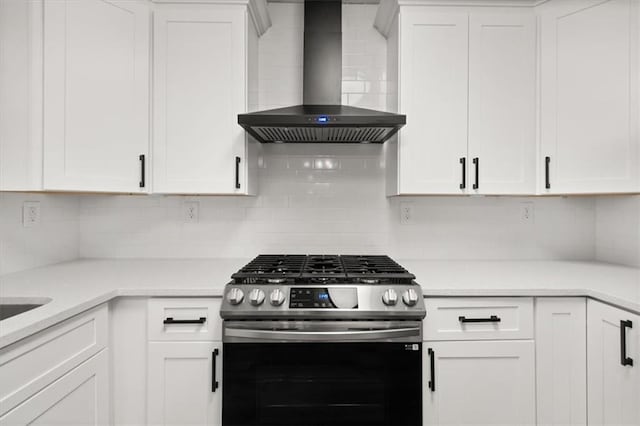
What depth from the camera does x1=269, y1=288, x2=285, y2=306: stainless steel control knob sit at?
5.09 ft

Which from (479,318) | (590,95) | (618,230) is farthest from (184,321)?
(618,230)

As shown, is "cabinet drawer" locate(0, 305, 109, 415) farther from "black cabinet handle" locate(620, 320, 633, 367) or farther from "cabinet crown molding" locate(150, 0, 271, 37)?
"black cabinet handle" locate(620, 320, 633, 367)

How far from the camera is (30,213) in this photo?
6.39 feet

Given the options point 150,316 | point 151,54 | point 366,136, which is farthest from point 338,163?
point 150,316

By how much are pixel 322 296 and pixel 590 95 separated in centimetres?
174

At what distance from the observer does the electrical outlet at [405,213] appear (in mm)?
2383

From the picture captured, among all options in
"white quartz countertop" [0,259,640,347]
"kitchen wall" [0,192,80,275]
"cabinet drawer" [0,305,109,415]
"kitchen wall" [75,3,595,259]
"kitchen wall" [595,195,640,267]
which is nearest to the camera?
"cabinet drawer" [0,305,109,415]

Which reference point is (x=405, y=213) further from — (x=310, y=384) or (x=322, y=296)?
(x=310, y=384)

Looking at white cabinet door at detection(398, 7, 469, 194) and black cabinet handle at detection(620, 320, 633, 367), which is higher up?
white cabinet door at detection(398, 7, 469, 194)

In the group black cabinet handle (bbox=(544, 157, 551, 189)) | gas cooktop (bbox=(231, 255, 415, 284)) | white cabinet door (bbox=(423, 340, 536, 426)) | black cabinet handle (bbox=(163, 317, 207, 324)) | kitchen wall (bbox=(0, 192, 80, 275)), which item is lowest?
white cabinet door (bbox=(423, 340, 536, 426))

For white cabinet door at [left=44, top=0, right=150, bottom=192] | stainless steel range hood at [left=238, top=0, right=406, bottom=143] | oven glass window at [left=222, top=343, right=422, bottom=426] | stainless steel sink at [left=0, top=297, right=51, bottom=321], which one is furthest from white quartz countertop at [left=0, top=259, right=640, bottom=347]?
stainless steel range hood at [left=238, top=0, right=406, bottom=143]

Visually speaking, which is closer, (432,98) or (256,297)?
(256,297)

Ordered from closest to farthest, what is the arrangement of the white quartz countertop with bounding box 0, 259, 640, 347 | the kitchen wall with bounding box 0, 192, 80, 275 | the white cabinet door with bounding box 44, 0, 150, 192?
the white quartz countertop with bounding box 0, 259, 640, 347 < the white cabinet door with bounding box 44, 0, 150, 192 < the kitchen wall with bounding box 0, 192, 80, 275

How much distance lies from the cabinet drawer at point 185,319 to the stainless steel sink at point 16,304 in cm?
40
